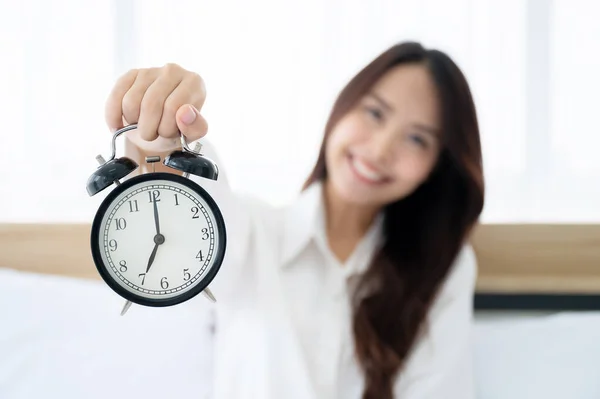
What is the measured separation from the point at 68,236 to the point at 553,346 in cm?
115

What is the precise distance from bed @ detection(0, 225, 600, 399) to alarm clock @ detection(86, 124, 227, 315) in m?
0.49

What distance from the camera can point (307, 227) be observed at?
112 centimetres

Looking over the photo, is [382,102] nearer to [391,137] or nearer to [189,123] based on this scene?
[391,137]

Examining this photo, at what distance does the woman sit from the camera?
1007 mm

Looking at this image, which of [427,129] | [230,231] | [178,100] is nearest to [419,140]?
[427,129]

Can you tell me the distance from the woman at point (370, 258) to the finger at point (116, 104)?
0.78ft

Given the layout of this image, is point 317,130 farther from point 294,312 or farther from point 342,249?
point 294,312

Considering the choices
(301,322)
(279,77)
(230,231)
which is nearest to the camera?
(230,231)

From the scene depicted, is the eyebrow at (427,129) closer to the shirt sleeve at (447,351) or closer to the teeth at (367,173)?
the teeth at (367,173)

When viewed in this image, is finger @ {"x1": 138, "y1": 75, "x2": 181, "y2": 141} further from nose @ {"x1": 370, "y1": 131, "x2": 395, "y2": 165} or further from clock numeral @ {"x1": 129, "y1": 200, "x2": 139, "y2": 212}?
nose @ {"x1": 370, "y1": 131, "x2": 395, "y2": 165}

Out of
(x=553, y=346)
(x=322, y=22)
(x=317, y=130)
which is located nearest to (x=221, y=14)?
(x=322, y=22)

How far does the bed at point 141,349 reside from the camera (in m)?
1.10

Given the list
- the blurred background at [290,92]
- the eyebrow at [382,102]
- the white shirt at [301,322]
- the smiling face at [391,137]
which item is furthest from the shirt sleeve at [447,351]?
the eyebrow at [382,102]

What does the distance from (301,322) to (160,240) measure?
0.53 meters
